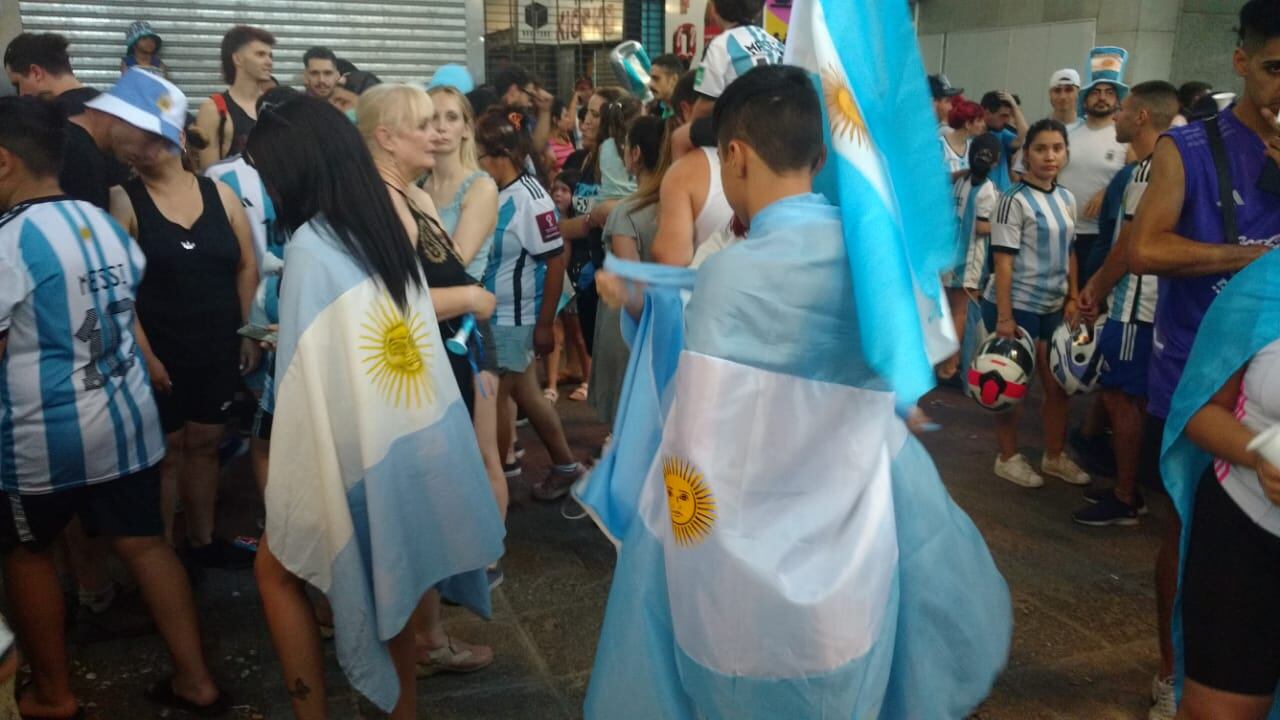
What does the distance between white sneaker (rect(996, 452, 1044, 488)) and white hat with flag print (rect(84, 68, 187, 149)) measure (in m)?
4.27

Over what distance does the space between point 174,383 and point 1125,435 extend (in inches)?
164

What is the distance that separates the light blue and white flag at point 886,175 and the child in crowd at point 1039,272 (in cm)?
333

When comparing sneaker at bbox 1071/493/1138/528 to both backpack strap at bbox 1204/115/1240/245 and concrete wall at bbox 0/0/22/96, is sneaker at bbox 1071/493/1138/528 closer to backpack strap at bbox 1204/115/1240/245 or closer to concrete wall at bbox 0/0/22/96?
backpack strap at bbox 1204/115/1240/245

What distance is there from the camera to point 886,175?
1945 millimetres

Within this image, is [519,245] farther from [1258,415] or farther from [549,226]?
[1258,415]

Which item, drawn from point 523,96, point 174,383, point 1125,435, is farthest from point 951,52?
point 174,383

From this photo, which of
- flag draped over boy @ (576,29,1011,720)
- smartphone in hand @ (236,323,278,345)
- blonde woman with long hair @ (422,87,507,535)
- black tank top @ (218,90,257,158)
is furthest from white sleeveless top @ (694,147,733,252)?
black tank top @ (218,90,257,158)

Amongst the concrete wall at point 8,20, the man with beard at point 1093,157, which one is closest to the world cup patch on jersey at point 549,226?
the man with beard at point 1093,157

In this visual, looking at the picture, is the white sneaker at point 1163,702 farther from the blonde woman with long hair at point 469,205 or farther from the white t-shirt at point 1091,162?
the white t-shirt at point 1091,162

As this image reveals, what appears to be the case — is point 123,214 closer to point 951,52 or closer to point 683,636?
point 683,636

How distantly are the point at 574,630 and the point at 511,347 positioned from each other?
4.56 feet

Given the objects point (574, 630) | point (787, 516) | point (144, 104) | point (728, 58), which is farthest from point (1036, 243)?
point (144, 104)

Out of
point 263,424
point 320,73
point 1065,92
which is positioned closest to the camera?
point 263,424

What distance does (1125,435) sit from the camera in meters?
4.56
